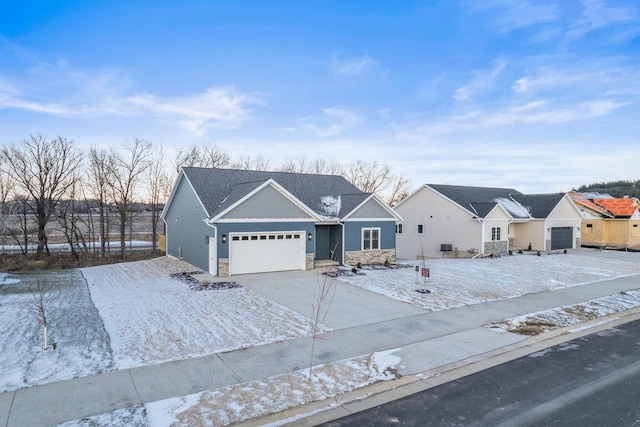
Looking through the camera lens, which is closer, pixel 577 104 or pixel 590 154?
pixel 577 104

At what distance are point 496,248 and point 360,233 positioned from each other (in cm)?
1146

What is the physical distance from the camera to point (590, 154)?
84.2 feet

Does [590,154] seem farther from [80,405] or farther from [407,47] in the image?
[80,405]

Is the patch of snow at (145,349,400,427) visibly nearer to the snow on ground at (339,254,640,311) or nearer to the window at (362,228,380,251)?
the snow on ground at (339,254,640,311)

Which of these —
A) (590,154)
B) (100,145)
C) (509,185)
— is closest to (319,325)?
(590,154)

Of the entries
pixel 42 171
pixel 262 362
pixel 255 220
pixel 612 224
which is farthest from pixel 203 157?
pixel 612 224

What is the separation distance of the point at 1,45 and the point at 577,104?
91.1 ft

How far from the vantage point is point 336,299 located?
42.2 ft

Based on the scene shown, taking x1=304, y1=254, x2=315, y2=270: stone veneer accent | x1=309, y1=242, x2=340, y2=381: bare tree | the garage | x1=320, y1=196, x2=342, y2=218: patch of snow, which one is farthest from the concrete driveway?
the garage

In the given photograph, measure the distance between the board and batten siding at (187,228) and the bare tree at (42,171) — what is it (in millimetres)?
11092

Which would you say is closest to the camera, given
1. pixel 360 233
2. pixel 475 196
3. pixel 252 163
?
pixel 360 233

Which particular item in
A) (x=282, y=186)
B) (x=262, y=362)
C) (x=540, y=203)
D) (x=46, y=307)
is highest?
(x=282, y=186)

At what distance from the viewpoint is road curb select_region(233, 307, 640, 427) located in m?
5.50

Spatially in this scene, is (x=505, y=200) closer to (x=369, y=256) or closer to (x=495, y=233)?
(x=495, y=233)
